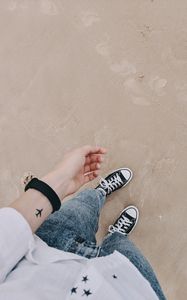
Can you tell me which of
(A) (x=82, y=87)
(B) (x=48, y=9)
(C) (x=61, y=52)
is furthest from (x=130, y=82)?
(B) (x=48, y=9)

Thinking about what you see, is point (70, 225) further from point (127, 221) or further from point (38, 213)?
point (127, 221)

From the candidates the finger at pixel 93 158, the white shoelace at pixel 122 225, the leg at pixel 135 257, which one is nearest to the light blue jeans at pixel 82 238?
the leg at pixel 135 257

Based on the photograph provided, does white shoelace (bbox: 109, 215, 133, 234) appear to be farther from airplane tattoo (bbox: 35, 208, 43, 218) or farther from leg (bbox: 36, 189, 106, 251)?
airplane tattoo (bbox: 35, 208, 43, 218)

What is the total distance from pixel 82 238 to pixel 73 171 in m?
0.17

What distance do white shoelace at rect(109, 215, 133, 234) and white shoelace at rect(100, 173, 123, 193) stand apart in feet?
0.34

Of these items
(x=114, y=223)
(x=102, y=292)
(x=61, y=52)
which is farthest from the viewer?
(x=61, y=52)

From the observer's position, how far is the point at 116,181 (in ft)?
4.83

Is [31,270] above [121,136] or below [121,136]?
above

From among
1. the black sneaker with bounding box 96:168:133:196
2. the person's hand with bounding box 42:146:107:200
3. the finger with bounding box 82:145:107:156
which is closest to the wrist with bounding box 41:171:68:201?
the person's hand with bounding box 42:146:107:200

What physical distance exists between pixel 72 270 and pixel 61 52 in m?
0.99

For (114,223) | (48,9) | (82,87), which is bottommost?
(114,223)

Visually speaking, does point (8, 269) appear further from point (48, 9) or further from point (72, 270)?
point (48, 9)

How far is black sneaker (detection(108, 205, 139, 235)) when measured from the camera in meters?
1.44

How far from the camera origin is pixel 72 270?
82 centimetres
